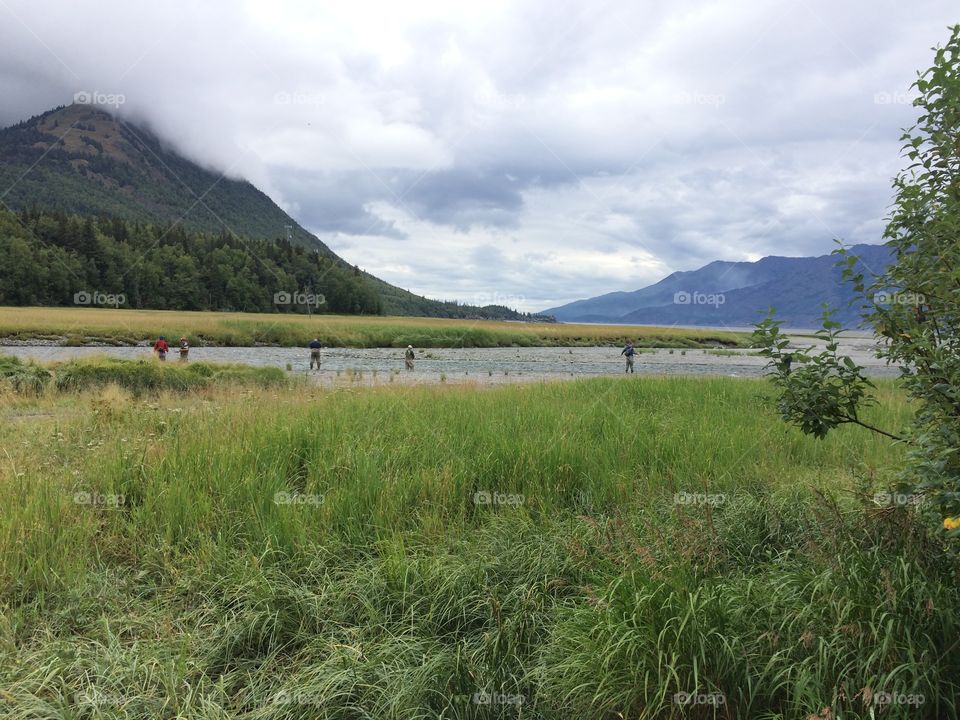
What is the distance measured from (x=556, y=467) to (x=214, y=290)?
397 feet

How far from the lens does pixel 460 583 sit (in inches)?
171

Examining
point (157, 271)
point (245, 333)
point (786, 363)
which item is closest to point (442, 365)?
point (245, 333)

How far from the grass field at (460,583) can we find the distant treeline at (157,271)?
81.4 m

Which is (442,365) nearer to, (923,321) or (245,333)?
(245,333)

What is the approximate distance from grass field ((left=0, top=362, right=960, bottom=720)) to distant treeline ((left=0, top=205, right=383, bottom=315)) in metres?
81.4

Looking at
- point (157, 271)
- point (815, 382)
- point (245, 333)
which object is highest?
point (157, 271)

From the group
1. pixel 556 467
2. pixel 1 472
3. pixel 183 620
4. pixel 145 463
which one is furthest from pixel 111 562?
pixel 556 467

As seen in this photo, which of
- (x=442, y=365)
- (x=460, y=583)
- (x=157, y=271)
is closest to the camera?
(x=460, y=583)

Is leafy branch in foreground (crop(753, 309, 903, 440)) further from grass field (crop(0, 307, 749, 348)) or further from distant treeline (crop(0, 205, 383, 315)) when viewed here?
distant treeline (crop(0, 205, 383, 315))

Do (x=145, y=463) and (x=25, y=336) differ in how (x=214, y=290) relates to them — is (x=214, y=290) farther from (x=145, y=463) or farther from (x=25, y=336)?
(x=145, y=463)

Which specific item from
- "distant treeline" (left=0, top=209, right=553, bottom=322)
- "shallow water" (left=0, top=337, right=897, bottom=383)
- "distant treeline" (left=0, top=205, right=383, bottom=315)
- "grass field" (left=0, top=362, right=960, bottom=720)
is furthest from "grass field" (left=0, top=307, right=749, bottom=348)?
"grass field" (left=0, top=362, right=960, bottom=720)

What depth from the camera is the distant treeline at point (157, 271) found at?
299ft

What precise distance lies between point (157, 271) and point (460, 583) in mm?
118223

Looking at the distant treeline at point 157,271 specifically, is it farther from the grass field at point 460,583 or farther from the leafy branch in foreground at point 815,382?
the leafy branch in foreground at point 815,382
